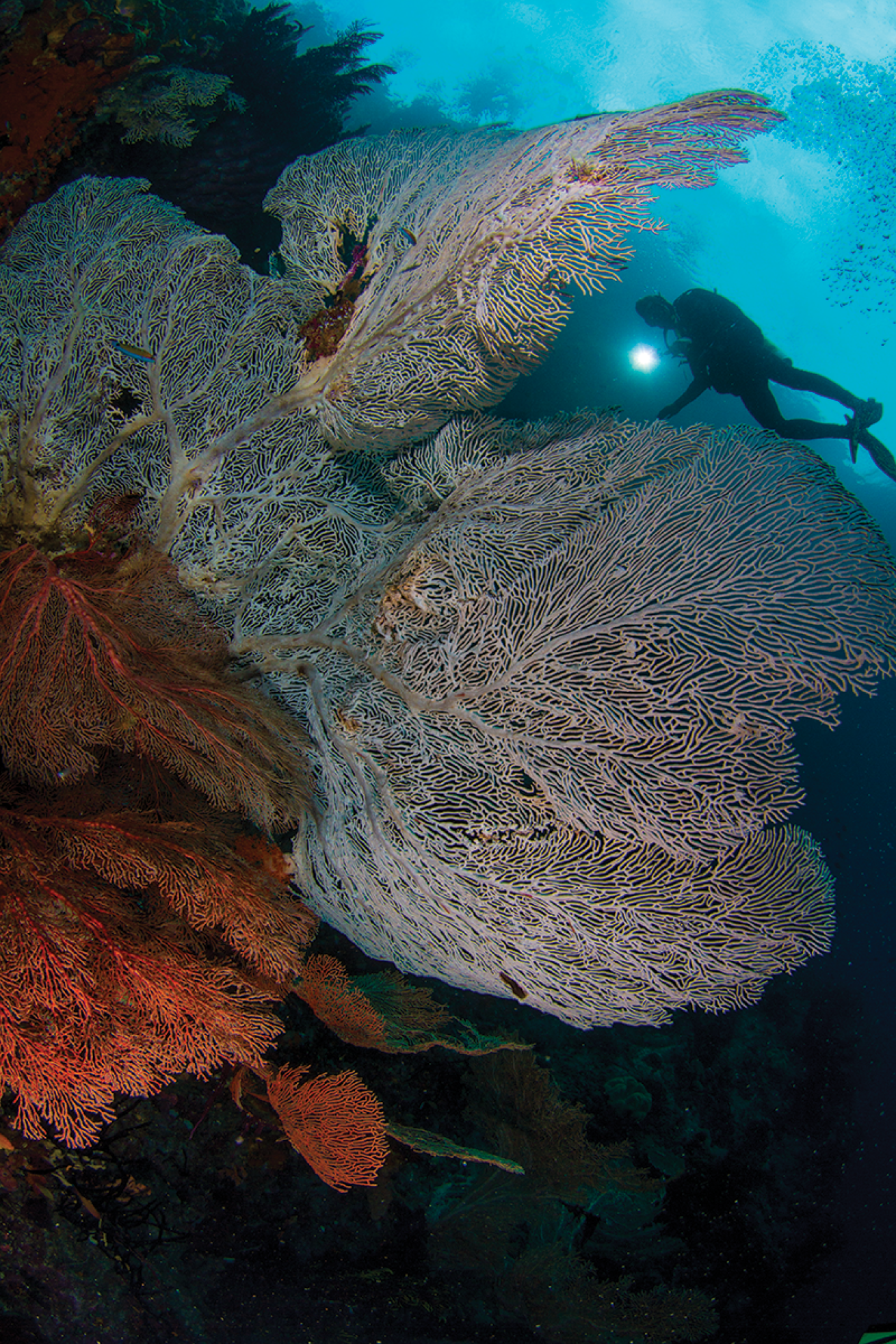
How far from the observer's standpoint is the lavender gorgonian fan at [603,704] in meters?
2.35

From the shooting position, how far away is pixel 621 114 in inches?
84.0

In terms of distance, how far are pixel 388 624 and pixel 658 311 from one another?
7.12 metres

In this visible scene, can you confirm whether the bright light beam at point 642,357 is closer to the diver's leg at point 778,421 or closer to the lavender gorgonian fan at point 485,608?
the diver's leg at point 778,421

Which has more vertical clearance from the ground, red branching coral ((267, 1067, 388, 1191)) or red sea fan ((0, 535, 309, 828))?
red sea fan ((0, 535, 309, 828))

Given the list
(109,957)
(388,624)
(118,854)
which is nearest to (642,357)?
(388,624)

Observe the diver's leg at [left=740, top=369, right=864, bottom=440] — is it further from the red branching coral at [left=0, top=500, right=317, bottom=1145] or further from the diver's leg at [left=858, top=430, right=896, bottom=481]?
the red branching coral at [left=0, top=500, right=317, bottom=1145]

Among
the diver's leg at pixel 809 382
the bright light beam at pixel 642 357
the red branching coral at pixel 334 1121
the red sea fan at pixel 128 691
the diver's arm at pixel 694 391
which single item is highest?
the bright light beam at pixel 642 357

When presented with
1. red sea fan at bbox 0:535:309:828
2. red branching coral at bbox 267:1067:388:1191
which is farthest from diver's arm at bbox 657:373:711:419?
red branching coral at bbox 267:1067:388:1191

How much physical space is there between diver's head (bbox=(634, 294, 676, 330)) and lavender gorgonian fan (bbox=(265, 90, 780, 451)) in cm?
507

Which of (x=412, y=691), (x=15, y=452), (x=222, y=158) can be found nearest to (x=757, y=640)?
(x=412, y=691)

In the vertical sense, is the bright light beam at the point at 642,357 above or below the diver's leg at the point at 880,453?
above

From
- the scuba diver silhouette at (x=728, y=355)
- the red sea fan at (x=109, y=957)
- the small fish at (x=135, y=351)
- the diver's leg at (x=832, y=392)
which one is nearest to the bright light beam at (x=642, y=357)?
the scuba diver silhouette at (x=728, y=355)

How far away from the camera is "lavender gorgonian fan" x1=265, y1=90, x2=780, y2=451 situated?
6.98 ft

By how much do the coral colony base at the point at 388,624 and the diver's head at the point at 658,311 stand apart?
520 cm
